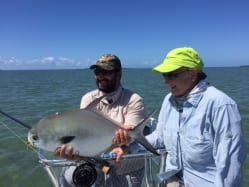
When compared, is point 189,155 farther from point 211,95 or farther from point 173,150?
point 211,95

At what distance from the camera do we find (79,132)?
3.32m

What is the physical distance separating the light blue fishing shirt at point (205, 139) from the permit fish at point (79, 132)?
0.22 metres

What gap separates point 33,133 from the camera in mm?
3293

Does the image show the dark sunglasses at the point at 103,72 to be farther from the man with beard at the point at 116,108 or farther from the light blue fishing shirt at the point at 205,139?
the light blue fishing shirt at the point at 205,139

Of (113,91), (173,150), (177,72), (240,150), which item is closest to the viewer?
(240,150)

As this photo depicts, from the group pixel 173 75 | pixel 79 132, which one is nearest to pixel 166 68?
pixel 173 75

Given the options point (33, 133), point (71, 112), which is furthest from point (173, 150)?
point (33, 133)

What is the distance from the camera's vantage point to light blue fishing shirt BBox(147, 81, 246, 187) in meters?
2.87

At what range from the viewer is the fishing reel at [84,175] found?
4.02 m

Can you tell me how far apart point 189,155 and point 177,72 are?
684 mm

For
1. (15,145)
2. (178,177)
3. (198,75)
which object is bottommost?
(15,145)

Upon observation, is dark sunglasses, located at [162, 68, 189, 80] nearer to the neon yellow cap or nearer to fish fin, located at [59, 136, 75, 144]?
the neon yellow cap

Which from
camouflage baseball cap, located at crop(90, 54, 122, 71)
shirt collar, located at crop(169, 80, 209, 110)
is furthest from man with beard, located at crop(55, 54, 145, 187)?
shirt collar, located at crop(169, 80, 209, 110)

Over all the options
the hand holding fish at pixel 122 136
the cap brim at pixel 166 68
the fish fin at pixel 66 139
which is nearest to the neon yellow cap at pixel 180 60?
the cap brim at pixel 166 68
